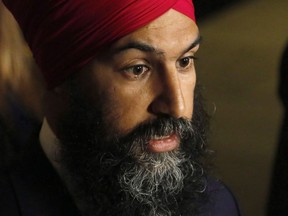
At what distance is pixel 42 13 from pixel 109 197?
1.32 ft

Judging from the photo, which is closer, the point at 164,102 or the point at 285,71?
the point at 164,102

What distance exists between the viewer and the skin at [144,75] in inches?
43.9

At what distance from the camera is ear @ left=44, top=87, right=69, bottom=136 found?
4.00ft

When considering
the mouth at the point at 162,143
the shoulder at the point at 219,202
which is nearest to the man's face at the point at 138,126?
the mouth at the point at 162,143

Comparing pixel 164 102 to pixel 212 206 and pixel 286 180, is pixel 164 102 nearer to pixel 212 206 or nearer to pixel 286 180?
pixel 212 206

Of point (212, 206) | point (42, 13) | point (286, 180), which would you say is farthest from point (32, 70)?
point (286, 180)

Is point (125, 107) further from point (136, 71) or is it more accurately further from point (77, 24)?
point (77, 24)

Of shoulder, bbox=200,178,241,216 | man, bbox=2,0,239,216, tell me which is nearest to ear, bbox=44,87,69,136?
man, bbox=2,0,239,216

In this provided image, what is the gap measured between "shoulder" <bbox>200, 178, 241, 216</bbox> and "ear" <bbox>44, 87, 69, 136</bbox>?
15.9 inches

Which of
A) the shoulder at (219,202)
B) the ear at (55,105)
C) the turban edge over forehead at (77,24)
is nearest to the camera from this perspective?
the turban edge over forehead at (77,24)

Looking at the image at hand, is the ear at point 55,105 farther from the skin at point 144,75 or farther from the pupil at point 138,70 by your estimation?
the pupil at point 138,70

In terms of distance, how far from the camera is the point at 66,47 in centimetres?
115

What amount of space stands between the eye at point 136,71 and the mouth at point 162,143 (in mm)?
133

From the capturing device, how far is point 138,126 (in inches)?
45.7
